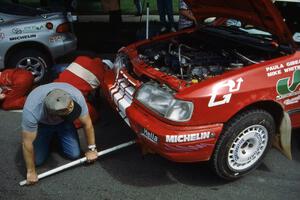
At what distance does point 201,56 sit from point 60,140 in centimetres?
159

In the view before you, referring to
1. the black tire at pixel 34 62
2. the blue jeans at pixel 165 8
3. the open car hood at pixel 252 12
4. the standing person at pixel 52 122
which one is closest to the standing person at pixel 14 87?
the black tire at pixel 34 62

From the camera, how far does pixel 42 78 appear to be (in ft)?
20.0

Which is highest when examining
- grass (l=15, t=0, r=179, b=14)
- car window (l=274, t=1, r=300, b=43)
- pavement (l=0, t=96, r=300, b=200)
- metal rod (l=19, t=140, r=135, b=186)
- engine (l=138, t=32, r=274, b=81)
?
car window (l=274, t=1, r=300, b=43)

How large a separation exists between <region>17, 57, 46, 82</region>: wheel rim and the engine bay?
2.12 meters

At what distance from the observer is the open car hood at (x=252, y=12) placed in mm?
3461

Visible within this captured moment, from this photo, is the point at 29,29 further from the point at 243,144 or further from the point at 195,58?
the point at 243,144

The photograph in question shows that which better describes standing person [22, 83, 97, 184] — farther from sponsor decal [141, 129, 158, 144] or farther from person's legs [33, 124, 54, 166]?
sponsor decal [141, 129, 158, 144]

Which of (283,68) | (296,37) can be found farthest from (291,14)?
(283,68)

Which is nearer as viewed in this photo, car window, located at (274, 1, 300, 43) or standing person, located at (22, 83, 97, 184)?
standing person, located at (22, 83, 97, 184)

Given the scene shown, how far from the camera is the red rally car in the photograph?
3.29 meters

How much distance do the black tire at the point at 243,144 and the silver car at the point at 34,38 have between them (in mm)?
3448

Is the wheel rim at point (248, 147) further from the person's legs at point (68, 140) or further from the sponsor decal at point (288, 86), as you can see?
the person's legs at point (68, 140)

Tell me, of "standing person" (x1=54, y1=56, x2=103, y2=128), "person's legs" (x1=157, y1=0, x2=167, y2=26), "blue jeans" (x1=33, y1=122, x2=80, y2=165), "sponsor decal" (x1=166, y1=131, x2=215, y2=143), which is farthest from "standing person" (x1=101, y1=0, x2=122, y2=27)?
"sponsor decal" (x1=166, y1=131, x2=215, y2=143)

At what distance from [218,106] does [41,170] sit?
1775 mm
